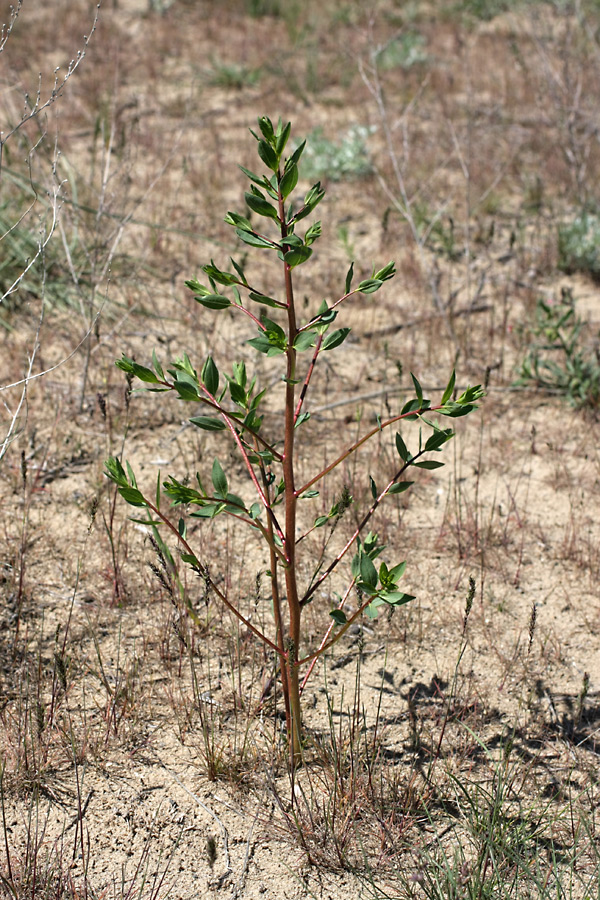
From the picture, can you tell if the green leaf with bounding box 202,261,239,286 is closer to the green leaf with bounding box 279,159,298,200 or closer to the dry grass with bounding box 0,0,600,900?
the green leaf with bounding box 279,159,298,200

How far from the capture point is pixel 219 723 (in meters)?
2.34

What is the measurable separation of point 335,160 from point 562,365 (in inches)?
101

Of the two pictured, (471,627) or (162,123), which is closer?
(471,627)

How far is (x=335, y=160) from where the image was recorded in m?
5.85

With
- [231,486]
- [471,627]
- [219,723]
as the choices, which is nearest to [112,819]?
[219,723]

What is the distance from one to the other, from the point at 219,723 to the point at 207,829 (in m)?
0.28

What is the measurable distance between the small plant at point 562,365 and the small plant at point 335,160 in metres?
2.18

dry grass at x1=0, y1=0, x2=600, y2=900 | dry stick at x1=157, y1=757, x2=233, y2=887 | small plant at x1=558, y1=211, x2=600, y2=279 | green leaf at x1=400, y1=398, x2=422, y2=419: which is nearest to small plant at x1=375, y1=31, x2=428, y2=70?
dry grass at x1=0, y1=0, x2=600, y2=900

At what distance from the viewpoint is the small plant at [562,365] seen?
375 cm

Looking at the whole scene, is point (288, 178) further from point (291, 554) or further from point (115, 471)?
point (291, 554)

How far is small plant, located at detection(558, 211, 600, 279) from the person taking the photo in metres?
4.77

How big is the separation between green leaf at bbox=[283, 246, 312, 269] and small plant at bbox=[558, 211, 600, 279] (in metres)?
3.56

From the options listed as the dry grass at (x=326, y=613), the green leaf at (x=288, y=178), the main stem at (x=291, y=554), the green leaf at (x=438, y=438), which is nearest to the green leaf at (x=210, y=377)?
the main stem at (x=291, y=554)

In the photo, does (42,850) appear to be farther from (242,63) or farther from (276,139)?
(242,63)
